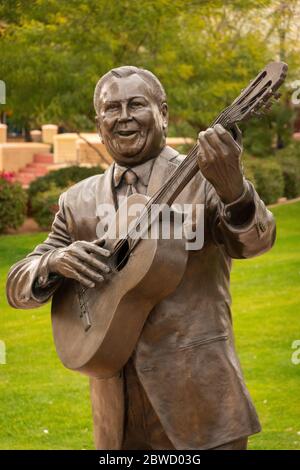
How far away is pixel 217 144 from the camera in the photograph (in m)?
3.68

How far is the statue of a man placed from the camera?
410 centimetres

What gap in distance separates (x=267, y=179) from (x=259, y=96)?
1953cm

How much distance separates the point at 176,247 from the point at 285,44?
21.5 metres

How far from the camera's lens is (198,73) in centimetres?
1858

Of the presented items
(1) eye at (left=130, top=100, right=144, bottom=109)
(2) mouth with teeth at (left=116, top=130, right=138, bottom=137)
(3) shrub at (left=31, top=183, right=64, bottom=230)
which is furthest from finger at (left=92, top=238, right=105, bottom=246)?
(3) shrub at (left=31, top=183, right=64, bottom=230)

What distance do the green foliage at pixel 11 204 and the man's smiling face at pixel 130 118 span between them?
15355 mm

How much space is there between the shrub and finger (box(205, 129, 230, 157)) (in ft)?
51.5

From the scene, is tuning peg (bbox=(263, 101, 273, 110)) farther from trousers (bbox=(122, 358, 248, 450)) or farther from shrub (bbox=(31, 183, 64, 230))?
shrub (bbox=(31, 183, 64, 230))

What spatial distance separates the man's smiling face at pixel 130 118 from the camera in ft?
13.5

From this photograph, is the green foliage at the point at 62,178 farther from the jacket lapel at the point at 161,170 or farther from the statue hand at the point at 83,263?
the statue hand at the point at 83,263

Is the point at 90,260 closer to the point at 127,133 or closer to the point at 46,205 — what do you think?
the point at 127,133

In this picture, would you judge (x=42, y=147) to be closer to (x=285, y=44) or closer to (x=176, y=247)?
(x=285, y=44)

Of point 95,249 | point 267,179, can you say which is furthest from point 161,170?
point 267,179
